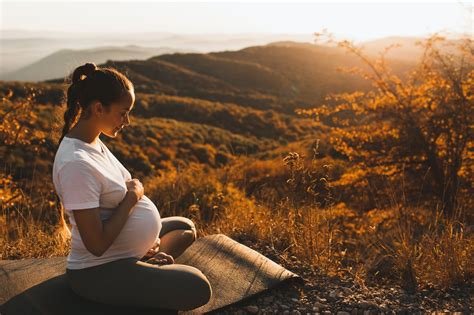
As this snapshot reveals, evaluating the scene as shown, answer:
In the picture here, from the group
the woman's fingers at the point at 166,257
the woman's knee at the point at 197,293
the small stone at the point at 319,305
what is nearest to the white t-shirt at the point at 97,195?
the woman's fingers at the point at 166,257

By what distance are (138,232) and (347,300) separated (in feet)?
4.83

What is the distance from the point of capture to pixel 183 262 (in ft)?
12.2

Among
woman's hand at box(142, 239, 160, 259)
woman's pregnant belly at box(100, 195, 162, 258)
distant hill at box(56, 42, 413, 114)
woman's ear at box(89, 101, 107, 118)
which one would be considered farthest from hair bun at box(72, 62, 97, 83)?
distant hill at box(56, 42, 413, 114)

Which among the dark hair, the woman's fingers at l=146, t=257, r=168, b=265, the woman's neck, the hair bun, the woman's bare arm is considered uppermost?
the hair bun

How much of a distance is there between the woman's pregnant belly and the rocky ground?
0.65 m

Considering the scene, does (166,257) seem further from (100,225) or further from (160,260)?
(100,225)

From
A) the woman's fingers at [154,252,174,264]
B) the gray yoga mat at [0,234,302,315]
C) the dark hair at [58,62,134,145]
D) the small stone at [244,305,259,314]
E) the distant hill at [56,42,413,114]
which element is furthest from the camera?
the distant hill at [56,42,413,114]

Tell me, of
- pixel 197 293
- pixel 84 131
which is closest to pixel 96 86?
pixel 84 131

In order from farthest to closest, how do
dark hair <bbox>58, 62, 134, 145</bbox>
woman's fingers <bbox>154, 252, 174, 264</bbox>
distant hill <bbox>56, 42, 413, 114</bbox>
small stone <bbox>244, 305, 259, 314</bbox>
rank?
distant hill <bbox>56, 42, 413, 114</bbox> < small stone <bbox>244, 305, 259, 314</bbox> < woman's fingers <bbox>154, 252, 174, 264</bbox> < dark hair <bbox>58, 62, 134, 145</bbox>

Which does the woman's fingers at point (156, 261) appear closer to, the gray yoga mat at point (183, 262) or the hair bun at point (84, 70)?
the gray yoga mat at point (183, 262)

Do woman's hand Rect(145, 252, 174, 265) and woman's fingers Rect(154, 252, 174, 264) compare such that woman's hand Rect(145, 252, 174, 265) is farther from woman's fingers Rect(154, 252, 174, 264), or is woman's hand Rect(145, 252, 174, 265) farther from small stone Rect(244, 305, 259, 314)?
small stone Rect(244, 305, 259, 314)

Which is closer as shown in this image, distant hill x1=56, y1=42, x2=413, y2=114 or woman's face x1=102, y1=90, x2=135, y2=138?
woman's face x1=102, y1=90, x2=135, y2=138

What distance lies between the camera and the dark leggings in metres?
2.77

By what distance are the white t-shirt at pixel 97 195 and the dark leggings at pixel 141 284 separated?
60 mm
